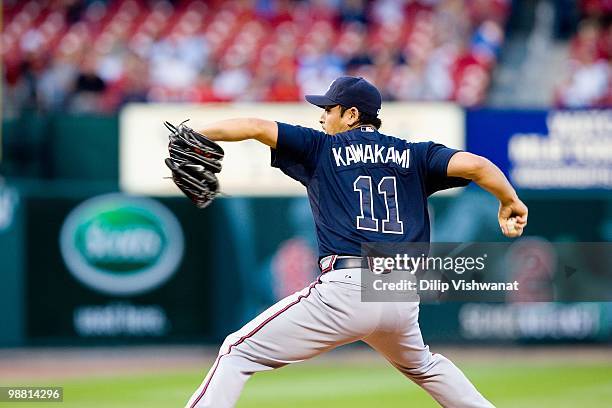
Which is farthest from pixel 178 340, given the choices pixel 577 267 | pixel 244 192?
pixel 577 267

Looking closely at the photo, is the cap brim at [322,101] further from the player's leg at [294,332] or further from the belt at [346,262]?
the player's leg at [294,332]

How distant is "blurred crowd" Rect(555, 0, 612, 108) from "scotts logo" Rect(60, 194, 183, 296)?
5.67m

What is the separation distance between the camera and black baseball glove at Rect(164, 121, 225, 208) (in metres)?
5.29

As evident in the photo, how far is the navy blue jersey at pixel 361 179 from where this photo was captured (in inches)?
206

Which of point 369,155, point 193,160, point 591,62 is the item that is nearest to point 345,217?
point 369,155

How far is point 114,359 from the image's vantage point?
36.9 ft

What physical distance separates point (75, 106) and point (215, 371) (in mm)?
8585

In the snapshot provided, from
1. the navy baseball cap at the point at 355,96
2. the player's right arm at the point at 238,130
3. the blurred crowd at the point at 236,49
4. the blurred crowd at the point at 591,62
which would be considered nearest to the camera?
the player's right arm at the point at 238,130

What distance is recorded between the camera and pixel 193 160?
210 inches

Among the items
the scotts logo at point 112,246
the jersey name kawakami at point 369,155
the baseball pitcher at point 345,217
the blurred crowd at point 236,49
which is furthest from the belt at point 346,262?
the blurred crowd at point 236,49

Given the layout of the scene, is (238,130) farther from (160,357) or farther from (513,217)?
(160,357)

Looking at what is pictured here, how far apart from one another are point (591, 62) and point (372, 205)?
33.4ft

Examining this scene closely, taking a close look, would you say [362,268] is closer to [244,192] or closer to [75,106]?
[244,192]

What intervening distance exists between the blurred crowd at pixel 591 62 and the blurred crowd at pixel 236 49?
1141mm
